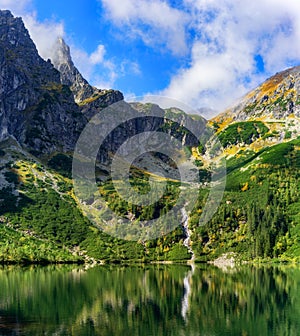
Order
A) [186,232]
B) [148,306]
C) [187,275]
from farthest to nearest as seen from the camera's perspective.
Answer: [186,232] < [187,275] < [148,306]

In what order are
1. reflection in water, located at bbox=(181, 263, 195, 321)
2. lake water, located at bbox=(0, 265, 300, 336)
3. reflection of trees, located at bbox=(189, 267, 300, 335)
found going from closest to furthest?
1. lake water, located at bbox=(0, 265, 300, 336)
2. reflection of trees, located at bbox=(189, 267, 300, 335)
3. reflection in water, located at bbox=(181, 263, 195, 321)

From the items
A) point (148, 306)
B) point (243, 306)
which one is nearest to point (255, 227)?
point (243, 306)

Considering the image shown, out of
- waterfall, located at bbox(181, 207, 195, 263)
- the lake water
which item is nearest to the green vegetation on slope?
waterfall, located at bbox(181, 207, 195, 263)

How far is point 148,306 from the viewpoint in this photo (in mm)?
59344

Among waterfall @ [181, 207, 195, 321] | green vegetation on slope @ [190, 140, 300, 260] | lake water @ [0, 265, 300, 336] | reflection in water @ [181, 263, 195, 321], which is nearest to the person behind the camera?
lake water @ [0, 265, 300, 336]

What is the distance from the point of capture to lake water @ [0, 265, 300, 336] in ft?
148

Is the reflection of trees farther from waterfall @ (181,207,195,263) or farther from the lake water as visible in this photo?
waterfall @ (181,207,195,263)

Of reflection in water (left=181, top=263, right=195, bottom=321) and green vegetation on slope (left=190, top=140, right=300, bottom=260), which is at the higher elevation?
green vegetation on slope (left=190, top=140, right=300, bottom=260)

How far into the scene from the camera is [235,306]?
5869 centimetres

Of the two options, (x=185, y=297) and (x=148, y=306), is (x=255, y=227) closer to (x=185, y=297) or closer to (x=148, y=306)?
(x=185, y=297)

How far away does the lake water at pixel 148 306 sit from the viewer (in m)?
45.0

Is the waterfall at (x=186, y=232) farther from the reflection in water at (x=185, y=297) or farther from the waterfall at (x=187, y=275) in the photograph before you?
the reflection in water at (x=185, y=297)

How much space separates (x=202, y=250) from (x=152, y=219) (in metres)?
28.2

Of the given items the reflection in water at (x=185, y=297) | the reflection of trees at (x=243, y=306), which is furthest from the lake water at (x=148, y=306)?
the reflection in water at (x=185, y=297)
